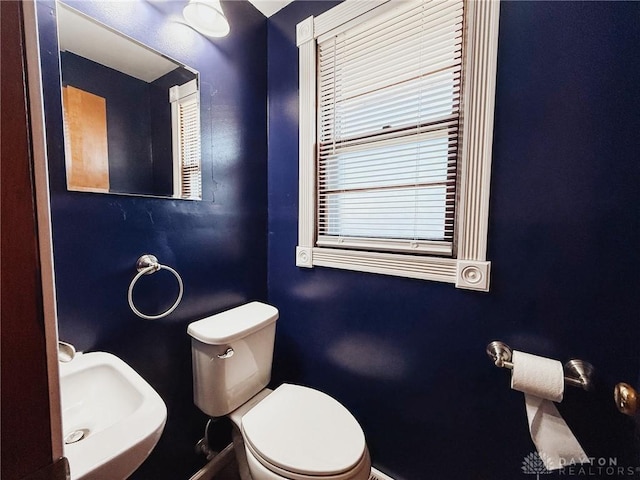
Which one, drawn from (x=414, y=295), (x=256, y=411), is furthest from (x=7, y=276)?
(x=414, y=295)

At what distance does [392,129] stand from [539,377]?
40.0 inches

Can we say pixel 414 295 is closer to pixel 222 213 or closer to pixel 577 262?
pixel 577 262

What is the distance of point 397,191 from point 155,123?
3.39ft

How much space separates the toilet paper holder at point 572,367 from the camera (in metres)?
0.78

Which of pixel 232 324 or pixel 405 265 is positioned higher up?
pixel 405 265

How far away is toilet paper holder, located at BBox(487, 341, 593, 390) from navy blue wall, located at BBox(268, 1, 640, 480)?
3 cm

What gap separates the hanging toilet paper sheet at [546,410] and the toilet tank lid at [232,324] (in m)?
0.98

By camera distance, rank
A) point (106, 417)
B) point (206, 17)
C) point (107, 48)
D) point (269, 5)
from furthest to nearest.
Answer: point (269, 5)
point (206, 17)
point (107, 48)
point (106, 417)

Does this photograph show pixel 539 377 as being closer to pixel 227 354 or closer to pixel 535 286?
pixel 535 286

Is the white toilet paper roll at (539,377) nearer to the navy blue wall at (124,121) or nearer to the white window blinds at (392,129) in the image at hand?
the white window blinds at (392,129)

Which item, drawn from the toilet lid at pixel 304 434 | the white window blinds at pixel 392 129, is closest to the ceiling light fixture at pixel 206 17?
the white window blinds at pixel 392 129

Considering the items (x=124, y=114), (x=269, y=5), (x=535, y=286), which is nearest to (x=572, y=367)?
(x=535, y=286)

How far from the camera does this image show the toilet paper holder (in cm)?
78

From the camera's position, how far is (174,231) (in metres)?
1.10
